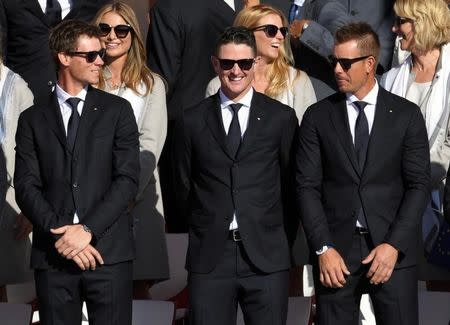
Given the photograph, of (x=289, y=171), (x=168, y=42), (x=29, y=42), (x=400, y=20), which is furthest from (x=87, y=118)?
(x=400, y=20)

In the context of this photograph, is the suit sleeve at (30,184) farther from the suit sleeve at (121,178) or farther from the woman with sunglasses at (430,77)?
the woman with sunglasses at (430,77)

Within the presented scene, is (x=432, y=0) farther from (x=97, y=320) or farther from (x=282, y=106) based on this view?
(x=97, y=320)

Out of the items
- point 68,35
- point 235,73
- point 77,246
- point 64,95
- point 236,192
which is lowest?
point 77,246

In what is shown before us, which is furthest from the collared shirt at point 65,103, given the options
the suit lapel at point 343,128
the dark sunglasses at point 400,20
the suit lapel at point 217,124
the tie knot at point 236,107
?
the dark sunglasses at point 400,20

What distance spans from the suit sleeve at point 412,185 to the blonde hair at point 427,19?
1.26 meters

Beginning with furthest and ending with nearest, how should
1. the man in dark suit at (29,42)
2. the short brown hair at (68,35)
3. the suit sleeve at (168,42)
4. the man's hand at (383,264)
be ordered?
the man in dark suit at (29,42), the suit sleeve at (168,42), the short brown hair at (68,35), the man's hand at (383,264)

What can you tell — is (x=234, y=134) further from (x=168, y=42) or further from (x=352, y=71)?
(x=168, y=42)

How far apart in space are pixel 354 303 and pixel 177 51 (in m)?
2.68

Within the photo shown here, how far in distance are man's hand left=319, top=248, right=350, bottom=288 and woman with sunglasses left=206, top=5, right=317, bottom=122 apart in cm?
157

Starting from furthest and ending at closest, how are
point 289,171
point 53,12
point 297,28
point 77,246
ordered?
1. point 53,12
2. point 297,28
3. point 289,171
4. point 77,246

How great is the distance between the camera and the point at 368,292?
6.87 m

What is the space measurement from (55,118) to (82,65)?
1.11ft

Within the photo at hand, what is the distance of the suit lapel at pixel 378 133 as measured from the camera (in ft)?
22.7

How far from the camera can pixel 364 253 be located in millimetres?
6855
